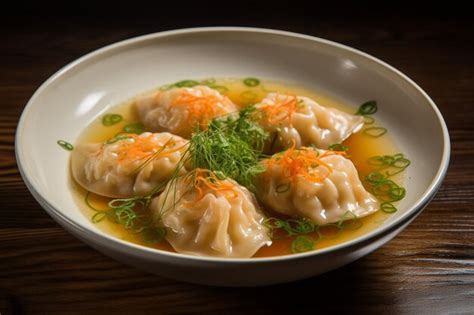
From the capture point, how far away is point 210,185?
9.64ft

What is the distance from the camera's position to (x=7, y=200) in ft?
11.0

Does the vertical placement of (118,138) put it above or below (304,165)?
below

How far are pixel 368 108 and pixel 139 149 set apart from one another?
1307mm

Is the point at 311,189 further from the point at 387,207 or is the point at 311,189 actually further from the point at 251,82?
the point at 251,82

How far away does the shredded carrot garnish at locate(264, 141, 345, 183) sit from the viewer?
10.0 feet

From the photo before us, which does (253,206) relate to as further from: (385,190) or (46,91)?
(46,91)

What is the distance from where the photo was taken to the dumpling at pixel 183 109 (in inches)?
140

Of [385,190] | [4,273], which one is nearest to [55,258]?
[4,273]

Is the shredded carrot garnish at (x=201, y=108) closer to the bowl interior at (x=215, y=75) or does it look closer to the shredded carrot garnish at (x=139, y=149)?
the shredded carrot garnish at (x=139, y=149)

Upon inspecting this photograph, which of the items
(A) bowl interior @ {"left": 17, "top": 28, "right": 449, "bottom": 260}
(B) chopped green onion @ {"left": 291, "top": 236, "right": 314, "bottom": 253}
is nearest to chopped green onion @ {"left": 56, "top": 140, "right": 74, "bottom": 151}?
(A) bowl interior @ {"left": 17, "top": 28, "right": 449, "bottom": 260}

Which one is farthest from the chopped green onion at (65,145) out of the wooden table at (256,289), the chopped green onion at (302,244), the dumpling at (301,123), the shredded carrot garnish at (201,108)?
the chopped green onion at (302,244)

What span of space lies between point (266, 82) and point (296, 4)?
1712mm

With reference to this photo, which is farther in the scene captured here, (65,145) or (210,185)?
(65,145)

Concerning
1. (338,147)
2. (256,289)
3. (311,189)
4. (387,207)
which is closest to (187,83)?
(338,147)
